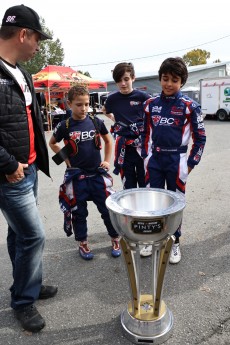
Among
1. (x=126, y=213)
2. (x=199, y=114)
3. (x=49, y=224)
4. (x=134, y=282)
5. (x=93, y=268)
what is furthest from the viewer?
(x=49, y=224)

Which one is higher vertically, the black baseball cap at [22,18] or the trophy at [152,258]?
the black baseball cap at [22,18]

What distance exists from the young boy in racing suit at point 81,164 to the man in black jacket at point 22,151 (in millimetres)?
658

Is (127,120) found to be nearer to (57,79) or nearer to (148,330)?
(148,330)

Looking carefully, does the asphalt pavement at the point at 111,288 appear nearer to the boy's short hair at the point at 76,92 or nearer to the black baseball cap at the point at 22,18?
the boy's short hair at the point at 76,92

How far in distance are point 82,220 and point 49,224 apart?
45.4 inches

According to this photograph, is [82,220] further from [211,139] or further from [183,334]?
[211,139]

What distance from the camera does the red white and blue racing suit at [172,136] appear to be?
2.94 m

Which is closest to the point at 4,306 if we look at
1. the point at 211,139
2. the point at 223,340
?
the point at 223,340

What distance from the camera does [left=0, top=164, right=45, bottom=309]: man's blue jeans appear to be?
2152mm

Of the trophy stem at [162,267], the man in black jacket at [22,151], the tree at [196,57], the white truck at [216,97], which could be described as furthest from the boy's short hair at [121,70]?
the tree at [196,57]

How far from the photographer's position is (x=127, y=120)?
3537mm

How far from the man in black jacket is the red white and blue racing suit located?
42.6 inches

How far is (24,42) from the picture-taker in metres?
2.08

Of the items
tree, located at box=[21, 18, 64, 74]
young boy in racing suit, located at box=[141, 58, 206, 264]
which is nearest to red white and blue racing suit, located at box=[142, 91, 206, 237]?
young boy in racing suit, located at box=[141, 58, 206, 264]
